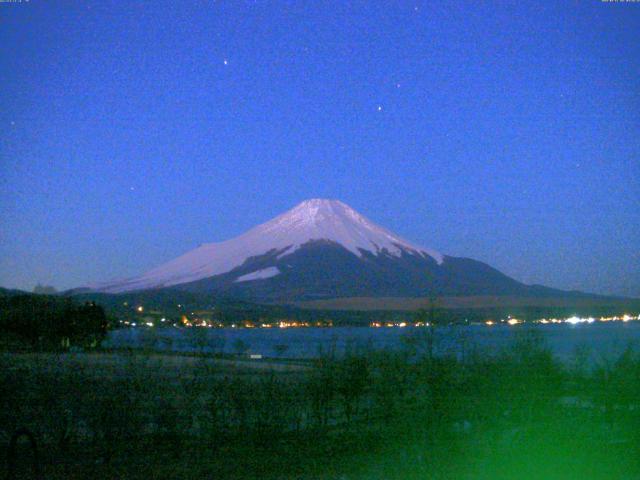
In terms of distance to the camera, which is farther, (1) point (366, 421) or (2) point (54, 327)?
(2) point (54, 327)

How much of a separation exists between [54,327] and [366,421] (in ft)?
102

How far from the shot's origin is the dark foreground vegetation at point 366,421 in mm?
10914

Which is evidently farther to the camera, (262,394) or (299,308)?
(299,308)

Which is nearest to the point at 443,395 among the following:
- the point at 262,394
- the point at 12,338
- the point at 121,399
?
the point at 262,394

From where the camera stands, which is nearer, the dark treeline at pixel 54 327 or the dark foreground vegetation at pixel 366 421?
the dark foreground vegetation at pixel 366 421

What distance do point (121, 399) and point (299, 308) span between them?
102 metres

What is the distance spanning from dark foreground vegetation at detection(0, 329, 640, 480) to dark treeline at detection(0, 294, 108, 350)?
26684 millimetres

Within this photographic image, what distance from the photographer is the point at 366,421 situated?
48.2 feet

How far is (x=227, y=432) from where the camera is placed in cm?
1279

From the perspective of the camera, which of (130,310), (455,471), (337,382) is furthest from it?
(130,310)

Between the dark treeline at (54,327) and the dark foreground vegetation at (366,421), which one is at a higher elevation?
the dark treeline at (54,327)

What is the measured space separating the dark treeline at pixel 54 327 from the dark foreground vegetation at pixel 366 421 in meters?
26.7

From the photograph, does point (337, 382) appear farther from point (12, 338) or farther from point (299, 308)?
point (299, 308)

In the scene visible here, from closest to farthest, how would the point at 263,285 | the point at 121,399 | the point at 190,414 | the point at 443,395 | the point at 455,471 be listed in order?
1. the point at 455,471
2. the point at 121,399
3. the point at 190,414
4. the point at 443,395
5. the point at 263,285
